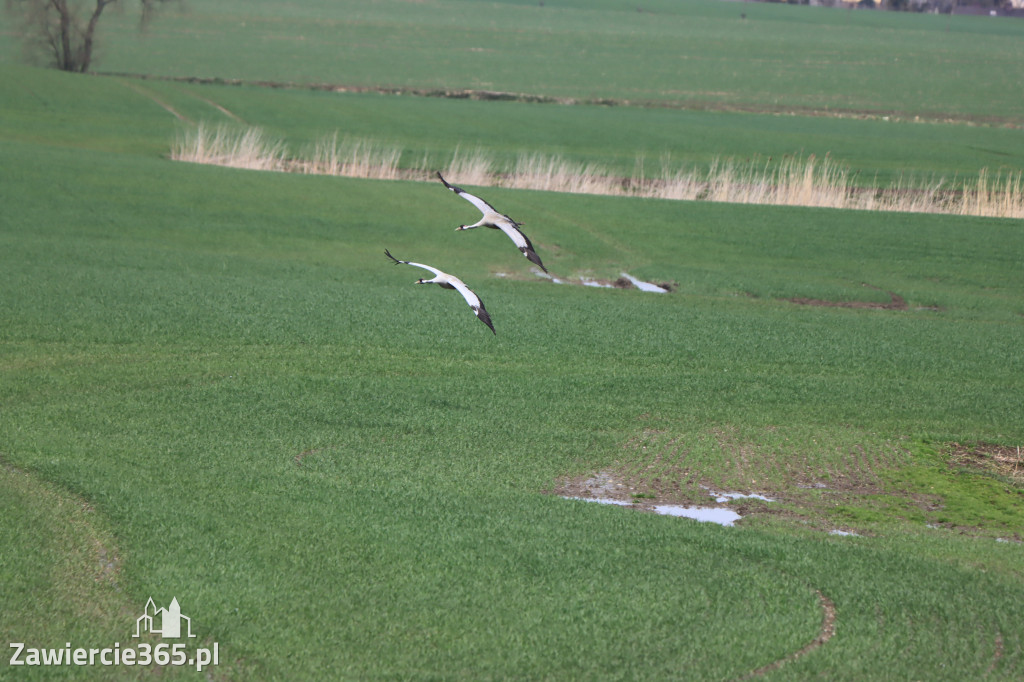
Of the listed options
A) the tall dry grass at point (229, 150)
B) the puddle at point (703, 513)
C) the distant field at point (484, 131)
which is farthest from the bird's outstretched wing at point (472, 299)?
the distant field at point (484, 131)

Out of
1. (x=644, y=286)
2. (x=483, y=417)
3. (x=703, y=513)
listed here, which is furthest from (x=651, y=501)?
(x=644, y=286)

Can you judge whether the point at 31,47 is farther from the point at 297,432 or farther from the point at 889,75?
the point at 889,75

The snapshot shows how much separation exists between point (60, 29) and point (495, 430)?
45520 millimetres

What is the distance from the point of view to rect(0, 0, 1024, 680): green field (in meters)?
7.82

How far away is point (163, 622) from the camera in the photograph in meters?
7.55

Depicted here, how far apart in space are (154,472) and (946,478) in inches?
366

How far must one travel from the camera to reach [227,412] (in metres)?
12.6

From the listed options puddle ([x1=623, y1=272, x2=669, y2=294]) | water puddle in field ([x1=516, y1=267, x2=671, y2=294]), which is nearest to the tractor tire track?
puddle ([x1=623, y1=272, x2=669, y2=294])

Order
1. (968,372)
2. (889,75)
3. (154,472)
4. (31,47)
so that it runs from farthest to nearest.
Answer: (889,75), (31,47), (968,372), (154,472)

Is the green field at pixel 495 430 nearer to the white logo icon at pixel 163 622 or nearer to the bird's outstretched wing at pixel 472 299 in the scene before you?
the white logo icon at pixel 163 622

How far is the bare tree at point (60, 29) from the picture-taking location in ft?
147

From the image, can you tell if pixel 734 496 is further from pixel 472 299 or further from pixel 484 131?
pixel 484 131

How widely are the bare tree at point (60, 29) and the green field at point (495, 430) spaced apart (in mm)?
17691

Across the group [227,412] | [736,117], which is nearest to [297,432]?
[227,412]
